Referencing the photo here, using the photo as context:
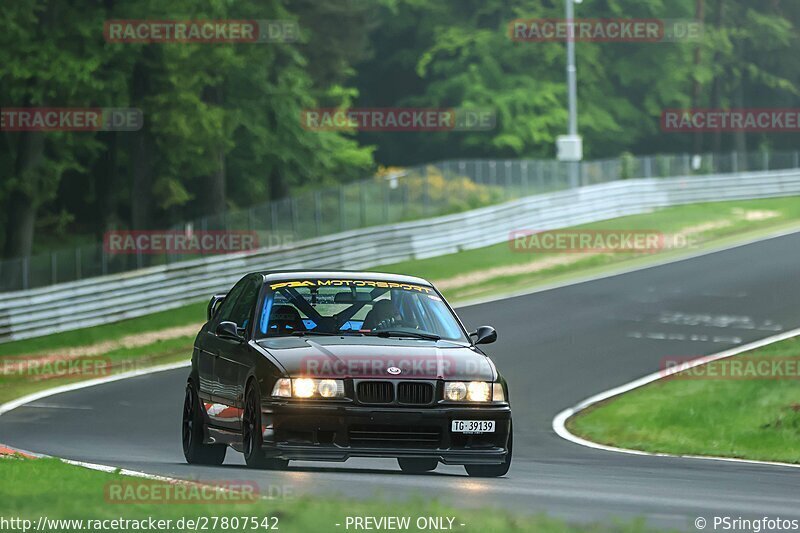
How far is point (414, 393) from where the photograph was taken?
11242mm

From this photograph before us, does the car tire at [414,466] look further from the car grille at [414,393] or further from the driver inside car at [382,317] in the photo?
the car grille at [414,393]

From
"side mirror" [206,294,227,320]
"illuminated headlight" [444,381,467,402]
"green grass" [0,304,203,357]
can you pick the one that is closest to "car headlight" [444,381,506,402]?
"illuminated headlight" [444,381,467,402]

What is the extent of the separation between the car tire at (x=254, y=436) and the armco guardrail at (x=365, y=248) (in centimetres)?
1892

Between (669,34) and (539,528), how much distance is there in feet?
231

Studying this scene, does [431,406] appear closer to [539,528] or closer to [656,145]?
[539,528]

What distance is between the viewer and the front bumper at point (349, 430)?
1112cm

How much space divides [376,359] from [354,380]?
24 cm

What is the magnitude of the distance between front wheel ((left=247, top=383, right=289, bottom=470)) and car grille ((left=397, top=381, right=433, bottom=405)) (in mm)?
989

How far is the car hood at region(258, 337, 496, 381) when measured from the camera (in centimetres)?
1119

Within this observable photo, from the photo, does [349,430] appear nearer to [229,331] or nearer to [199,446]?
[229,331]

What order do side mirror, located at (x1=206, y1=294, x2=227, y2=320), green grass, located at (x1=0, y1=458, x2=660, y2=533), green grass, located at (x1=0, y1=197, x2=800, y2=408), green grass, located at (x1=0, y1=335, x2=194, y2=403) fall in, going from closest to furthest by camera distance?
green grass, located at (x1=0, y1=458, x2=660, y2=533), side mirror, located at (x1=206, y1=294, x2=227, y2=320), green grass, located at (x1=0, y1=335, x2=194, y2=403), green grass, located at (x1=0, y1=197, x2=800, y2=408)

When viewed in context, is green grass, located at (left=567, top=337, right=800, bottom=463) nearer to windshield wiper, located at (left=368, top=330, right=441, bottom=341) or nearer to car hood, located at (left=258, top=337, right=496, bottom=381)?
windshield wiper, located at (left=368, top=330, right=441, bottom=341)

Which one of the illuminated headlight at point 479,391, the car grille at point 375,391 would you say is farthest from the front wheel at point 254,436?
the illuminated headlight at point 479,391

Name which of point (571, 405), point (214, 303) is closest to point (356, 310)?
point (214, 303)
